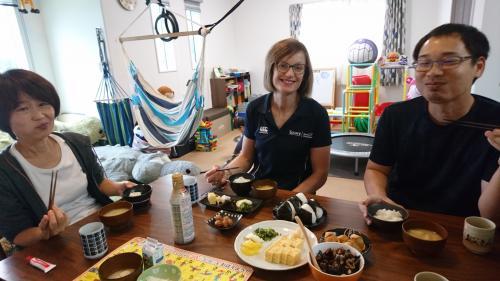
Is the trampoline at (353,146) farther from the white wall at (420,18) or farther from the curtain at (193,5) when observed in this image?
the curtain at (193,5)

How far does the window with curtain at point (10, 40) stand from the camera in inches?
127

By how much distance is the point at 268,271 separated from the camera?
0.81 meters

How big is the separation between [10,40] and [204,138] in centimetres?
254

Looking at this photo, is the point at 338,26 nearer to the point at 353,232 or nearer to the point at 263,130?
the point at 263,130

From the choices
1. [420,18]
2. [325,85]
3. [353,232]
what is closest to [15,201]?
[353,232]

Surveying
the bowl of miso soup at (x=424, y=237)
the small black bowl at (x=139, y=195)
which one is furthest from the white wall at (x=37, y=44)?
the bowl of miso soup at (x=424, y=237)

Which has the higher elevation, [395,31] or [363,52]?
[395,31]

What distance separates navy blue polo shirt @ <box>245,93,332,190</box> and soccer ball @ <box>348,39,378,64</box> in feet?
11.7

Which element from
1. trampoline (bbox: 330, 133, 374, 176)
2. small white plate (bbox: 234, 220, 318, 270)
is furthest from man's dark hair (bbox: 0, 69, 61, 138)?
trampoline (bbox: 330, 133, 374, 176)

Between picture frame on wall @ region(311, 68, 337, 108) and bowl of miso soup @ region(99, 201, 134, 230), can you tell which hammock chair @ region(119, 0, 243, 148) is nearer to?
bowl of miso soup @ region(99, 201, 134, 230)

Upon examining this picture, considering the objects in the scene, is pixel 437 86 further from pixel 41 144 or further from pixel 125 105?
pixel 125 105

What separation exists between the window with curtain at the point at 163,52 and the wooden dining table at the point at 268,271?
3.71m

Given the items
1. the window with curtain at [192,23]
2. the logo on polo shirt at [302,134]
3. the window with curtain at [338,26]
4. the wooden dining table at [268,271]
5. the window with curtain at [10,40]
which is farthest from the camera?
the window with curtain at [338,26]

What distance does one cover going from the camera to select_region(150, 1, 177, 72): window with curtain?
14.2 ft
